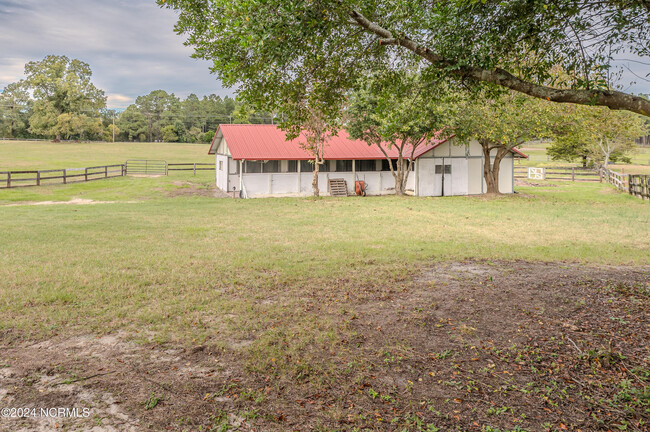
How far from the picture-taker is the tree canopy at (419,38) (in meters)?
6.32

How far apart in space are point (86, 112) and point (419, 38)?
86913 mm

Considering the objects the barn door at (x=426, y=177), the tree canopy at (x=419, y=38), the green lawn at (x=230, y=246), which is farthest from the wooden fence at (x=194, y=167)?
the tree canopy at (x=419, y=38)

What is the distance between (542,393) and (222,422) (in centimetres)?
303

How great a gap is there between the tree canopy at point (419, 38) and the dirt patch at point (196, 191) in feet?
62.2

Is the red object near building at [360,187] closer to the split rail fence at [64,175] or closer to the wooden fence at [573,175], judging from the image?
the split rail fence at [64,175]

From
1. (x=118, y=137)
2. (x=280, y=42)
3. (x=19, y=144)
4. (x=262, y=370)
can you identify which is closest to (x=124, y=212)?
(x=280, y=42)

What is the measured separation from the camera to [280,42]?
663cm

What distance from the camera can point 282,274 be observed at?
8.86m

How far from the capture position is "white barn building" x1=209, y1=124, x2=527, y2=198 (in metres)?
27.4

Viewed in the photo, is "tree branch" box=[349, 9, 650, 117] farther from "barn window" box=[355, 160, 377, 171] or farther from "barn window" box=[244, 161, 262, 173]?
"barn window" box=[355, 160, 377, 171]

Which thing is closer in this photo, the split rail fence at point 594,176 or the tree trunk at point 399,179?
the split rail fence at point 594,176

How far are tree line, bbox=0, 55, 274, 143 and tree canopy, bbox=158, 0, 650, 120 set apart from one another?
53303mm

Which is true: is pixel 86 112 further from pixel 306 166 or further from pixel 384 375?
pixel 384 375

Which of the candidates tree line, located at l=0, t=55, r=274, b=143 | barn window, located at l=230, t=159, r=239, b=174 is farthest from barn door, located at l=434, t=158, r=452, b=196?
tree line, located at l=0, t=55, r=274, b=143
